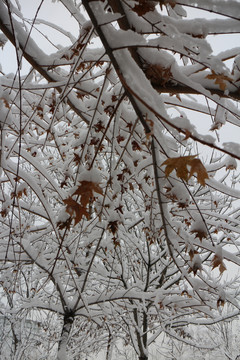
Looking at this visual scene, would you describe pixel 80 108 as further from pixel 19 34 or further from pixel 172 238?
pixel 172 238

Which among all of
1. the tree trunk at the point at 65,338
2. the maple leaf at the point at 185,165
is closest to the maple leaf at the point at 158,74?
the maple leaf at the point at 185,165

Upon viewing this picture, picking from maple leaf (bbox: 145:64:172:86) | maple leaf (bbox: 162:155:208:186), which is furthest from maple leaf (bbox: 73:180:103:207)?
maple leaf (bbox: 145:64:172:86)

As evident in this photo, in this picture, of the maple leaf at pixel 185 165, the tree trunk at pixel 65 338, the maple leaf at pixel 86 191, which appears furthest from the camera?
the tree trunk at pixel 65 338

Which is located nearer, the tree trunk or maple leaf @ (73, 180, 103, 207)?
maple leaf @ (73, 180, 103, 207)

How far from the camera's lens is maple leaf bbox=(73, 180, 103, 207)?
44.8 inches

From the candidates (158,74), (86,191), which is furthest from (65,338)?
(158,74)

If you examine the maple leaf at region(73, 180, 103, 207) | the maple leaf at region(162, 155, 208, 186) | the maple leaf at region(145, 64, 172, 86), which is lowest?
the maple leaf at region(162, 155, 208, 186)

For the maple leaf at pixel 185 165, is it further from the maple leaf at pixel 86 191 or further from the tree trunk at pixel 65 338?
the tree trunk at pixel 65 338

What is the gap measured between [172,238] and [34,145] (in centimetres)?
235

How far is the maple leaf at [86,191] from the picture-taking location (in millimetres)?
1137

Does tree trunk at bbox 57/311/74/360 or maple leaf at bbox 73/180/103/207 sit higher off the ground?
maple leaf at bbox 73/180/103/207

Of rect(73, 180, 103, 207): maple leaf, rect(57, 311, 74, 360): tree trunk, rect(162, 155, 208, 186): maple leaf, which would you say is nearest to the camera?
rect(162, 155, 208, 186): maple leaf

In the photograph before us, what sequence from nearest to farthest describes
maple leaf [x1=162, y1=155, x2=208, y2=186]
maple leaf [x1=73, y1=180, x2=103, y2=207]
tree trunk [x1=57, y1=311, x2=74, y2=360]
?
maple leaf [x1=162, y1=155, x2=208, y2=186] < maple leaf [x1=73, y1=180, x2=103, y2=207] < tree trunk [x1=57, y1=311, x2=74, y2=360]

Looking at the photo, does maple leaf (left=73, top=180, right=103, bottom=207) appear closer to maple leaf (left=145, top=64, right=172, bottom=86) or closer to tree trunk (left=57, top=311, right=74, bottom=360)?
maple leaf (left=145, top=64, right=172, bottom=86)
